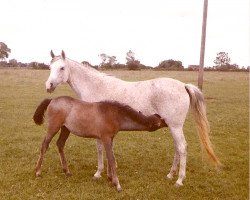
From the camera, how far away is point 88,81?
7809mm

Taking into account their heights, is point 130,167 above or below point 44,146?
below

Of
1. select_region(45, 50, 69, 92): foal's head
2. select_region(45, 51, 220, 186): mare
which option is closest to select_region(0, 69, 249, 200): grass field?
select_region(45, 51, 220, 186): mare

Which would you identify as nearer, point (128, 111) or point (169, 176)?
point (128, 111)

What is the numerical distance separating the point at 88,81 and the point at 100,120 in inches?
43.8

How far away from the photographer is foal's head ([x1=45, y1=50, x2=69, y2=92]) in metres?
7.36

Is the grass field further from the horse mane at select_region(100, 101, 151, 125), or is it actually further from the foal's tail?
the horse mane at select_region(100, 101, 151, 125)

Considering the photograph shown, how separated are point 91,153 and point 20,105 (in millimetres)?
10176

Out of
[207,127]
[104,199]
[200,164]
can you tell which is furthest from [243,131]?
[104,199]

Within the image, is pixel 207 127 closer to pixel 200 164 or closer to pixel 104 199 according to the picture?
pixel 200 164

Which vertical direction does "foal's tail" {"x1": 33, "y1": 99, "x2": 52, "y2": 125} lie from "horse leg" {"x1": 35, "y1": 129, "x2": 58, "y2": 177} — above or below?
above

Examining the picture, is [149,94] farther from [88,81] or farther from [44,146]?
[44,146]

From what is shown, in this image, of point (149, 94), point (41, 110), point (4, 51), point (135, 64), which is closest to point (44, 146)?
point (41, 110)

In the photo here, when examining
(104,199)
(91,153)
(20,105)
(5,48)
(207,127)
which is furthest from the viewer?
(5,48)

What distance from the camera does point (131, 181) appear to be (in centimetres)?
761
